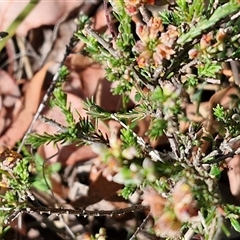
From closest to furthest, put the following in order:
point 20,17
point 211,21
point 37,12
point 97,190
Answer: point 211,21 < point 97,190 < point 20,17 < point 37,12

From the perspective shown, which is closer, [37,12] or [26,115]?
[26,115]

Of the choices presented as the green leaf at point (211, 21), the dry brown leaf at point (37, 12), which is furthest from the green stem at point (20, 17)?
the green leaf at point (211, 21)

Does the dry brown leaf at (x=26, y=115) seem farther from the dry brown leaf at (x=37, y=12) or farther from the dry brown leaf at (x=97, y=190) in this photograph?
the dry brown leaf at (x=97, y=190)

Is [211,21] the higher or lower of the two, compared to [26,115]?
higher

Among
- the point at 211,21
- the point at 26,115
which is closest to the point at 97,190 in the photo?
the point at 26,115

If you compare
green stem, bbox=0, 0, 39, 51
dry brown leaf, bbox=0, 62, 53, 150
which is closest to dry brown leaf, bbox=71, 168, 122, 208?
dry brown leaf, bbox=0, 62, 53, 150

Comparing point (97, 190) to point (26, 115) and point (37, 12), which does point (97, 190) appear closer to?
point (26, 115)

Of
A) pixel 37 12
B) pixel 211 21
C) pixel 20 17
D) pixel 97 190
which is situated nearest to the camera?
pixel 211 21

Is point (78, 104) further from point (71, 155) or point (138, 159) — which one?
point (138, 159)

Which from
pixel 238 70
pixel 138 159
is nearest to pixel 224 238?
pixel 238 70
